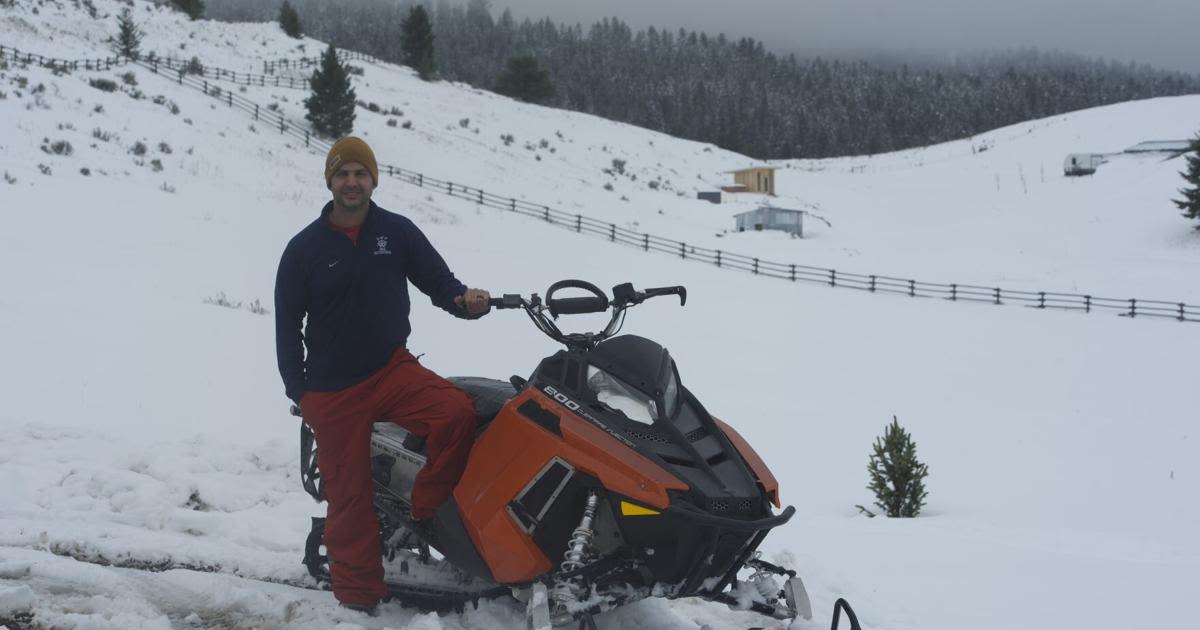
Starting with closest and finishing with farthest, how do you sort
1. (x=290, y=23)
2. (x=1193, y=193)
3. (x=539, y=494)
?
1. (x=539, y=494)
2. (x=1193, y=193)
3. (x=290, y=23)

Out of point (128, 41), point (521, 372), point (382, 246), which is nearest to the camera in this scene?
point (382, 246)

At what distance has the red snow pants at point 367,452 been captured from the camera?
3.83 metres

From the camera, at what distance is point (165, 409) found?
7.07m

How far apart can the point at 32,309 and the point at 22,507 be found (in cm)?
526

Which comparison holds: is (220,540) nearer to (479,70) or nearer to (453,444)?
(453,444)

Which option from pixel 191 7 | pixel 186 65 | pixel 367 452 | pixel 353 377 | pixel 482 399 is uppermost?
pixel 191 7

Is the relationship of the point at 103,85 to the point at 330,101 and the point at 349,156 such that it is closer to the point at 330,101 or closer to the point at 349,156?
the point at 330,101

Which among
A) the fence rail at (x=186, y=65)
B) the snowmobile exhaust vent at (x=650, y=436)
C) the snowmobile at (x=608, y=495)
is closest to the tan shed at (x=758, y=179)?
the fence rail at (x=186, y=65)

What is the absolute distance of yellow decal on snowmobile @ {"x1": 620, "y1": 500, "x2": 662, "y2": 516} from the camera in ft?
10.2

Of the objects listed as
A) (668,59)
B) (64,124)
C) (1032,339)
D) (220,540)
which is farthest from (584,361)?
(668,59)

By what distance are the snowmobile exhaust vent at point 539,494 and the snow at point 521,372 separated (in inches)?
27.4

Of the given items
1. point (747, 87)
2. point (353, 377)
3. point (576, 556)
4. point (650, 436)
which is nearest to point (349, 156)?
point (353, 377)

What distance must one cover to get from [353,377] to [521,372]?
833cm

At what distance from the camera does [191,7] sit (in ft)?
186
